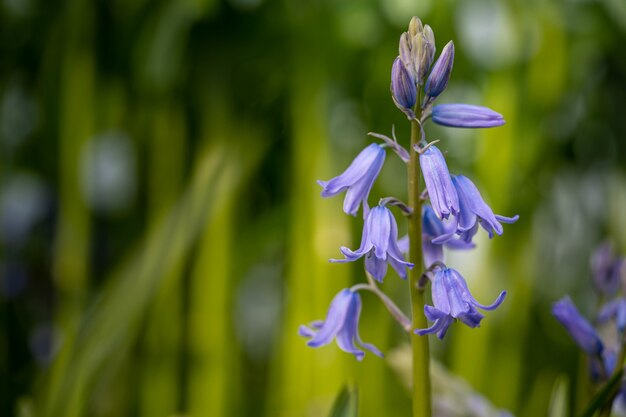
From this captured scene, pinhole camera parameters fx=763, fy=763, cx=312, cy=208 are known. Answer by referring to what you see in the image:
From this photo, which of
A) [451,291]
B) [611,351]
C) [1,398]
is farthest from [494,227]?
[1,398]

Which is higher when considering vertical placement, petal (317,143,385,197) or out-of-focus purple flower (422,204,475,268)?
petal (317,143,385,197)

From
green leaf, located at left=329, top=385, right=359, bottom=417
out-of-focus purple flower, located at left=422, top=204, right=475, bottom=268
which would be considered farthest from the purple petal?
green leaf, located at left=329, top=385, right=359, bottom=417

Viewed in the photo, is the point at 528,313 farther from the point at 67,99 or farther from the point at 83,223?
the point at 67,99

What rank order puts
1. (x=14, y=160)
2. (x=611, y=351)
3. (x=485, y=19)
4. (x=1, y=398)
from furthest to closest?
1. (x=14, y=160)
2. (x=485, y=19)
3. (x=1, y=398)
4. (x=611, y=351)

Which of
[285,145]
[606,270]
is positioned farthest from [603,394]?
[285,145]

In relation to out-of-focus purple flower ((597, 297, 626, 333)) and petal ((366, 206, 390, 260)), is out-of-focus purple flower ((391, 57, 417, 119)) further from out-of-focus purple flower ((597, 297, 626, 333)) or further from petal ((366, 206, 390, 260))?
out-of-focus purple flower ((597, 297, 626, 333))

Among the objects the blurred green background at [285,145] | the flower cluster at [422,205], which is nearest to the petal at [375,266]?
the flower cluster at [422,205]
